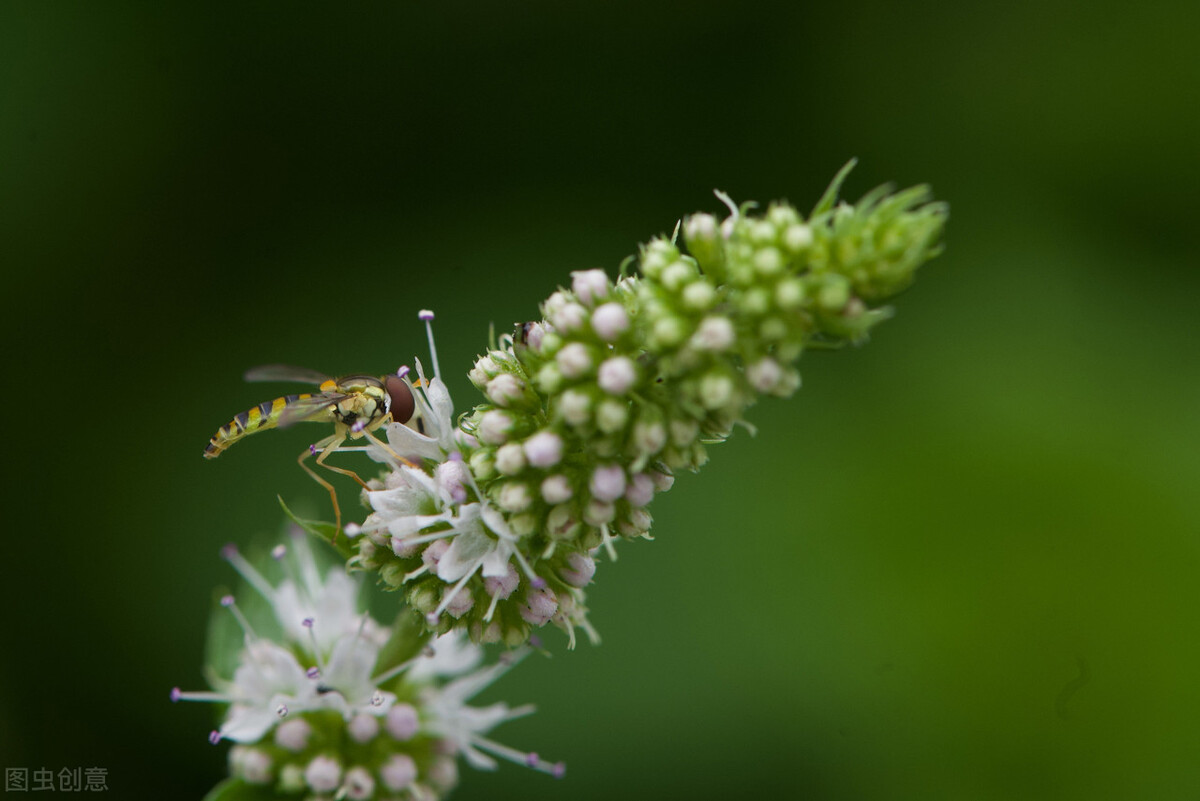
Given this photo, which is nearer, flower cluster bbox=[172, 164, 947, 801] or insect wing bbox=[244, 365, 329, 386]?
flower cluster bbox=[172, 164, 947, 801]

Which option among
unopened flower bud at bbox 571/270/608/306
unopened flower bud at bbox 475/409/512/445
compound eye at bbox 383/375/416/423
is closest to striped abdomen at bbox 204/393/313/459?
compound eye at bbox 383/375/416/423

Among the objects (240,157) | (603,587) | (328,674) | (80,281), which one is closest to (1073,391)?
(603,587)

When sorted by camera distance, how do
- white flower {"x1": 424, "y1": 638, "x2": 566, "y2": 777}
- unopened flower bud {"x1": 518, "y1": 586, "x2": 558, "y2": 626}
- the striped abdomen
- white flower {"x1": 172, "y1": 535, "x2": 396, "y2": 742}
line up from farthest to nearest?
white flower {"x1": 424, "y1": 638, "x2": 566, "y2": 777}
white flower {"x1": 172, "y1": 535, "x2": 396, "y2": 742}
the striped abdomen
unopened flower bud {"x1": 518, "y1": 586, "x2": 558, "y2": 626}

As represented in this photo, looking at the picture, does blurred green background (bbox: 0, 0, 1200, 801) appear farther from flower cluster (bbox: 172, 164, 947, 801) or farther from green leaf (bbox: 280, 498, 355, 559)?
green leaf (bbox: 280, 498, 355, 559)

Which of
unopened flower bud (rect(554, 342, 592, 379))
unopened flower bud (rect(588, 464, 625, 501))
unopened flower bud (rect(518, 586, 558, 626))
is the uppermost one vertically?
unopened flower bud (rect(554, 342, 592, 379))

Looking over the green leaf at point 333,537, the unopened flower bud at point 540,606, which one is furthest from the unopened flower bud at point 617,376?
the green leaf at point 333,537

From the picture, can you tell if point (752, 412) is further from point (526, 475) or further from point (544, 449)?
point (544, 449)

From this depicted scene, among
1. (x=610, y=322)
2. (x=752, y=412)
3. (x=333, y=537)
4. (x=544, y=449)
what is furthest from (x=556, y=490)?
(x=752, y=412)

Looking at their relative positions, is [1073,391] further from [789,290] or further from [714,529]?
[789,290]
